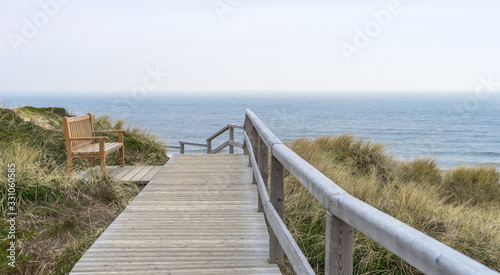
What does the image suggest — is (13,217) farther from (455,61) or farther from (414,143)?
(455,61)

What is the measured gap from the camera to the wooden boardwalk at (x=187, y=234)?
3.16 m

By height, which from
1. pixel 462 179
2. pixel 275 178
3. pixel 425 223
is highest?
pixel 275 178

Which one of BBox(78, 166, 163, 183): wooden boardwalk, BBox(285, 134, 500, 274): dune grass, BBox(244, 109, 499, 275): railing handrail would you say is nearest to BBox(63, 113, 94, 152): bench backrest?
BBox(78, 166, 163, 183): wooden boardwalk

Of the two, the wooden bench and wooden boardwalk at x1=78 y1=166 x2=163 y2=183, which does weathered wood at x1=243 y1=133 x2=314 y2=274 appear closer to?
wooden boardwalk at x1=78 y1=166 x2=163 y2=183

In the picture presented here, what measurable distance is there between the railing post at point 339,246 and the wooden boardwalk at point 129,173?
204 inches

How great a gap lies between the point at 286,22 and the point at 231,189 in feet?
232

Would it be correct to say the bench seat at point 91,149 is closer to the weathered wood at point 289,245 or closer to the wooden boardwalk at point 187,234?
the wooden boardwalk at point 187,234

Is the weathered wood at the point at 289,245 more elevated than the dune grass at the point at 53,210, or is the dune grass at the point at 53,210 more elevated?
the weathered wood at the point at 289,245

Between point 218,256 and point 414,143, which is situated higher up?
point 218,256

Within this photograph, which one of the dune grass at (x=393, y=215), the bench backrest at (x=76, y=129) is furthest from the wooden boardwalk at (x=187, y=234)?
the bench backrest at (x=76, y=129)

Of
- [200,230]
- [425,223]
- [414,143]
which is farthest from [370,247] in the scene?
[414,143]

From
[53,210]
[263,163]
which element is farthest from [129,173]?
[263,163]

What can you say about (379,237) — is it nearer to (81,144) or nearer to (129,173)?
(129,173)

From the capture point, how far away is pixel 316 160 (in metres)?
8.12
